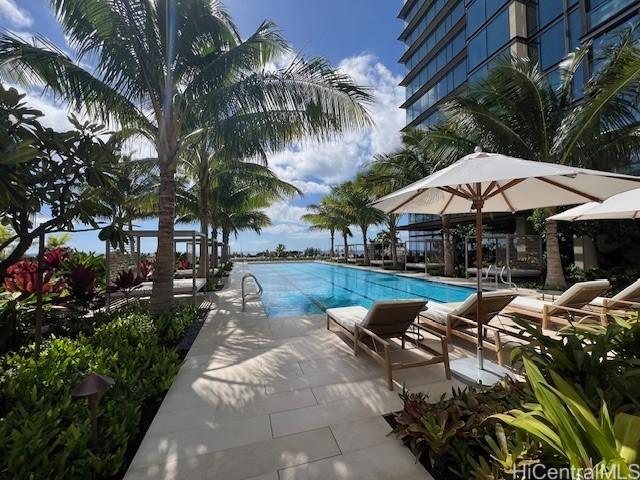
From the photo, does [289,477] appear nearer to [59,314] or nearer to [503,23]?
[59,314]

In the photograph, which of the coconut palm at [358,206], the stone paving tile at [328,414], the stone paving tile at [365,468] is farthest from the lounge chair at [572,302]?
the coconut palm at [358,206]

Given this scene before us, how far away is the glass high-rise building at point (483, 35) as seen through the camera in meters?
12.4

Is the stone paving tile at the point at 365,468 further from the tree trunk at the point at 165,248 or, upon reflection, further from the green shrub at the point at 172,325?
the tree trunk at the point at 165,248

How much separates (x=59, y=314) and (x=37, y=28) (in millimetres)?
5746

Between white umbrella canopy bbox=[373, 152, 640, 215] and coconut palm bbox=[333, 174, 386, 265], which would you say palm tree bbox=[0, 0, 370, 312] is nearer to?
white umbrella canopy bbox=[373, 152, 640, 215]

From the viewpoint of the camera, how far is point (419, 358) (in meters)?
4.38

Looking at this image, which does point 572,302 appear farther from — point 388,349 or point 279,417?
point 279,417

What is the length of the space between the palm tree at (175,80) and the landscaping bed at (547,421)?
19.5 feet

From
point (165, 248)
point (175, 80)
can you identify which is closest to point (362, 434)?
point (165, 248)

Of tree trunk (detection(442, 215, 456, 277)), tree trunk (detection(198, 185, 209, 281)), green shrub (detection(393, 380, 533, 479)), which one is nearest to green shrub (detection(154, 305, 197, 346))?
green shrub (detection(393, 380, 533, 479))

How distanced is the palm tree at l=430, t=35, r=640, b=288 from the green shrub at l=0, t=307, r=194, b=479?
36.3ft

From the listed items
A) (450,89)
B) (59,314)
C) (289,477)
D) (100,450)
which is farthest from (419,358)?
(450,89)

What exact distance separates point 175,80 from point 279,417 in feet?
23.6

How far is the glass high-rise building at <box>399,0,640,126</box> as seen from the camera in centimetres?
1236
